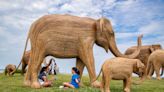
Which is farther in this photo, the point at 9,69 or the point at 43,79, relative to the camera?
the point at 9,69

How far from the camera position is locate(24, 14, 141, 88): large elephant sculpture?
9.48 m

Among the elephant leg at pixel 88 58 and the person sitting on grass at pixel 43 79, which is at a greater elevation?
the elephant leg at pixel 88 58

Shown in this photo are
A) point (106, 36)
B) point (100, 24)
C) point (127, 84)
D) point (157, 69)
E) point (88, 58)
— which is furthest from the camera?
point (157, 69)

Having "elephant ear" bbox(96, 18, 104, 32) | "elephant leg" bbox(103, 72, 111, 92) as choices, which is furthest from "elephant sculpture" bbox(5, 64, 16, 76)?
"elephant leg" bbox(103, 72, 111, 92)

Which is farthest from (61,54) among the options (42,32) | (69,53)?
(42,32)

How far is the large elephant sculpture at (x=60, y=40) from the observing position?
9484mm

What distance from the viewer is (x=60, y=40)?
9.49 metres

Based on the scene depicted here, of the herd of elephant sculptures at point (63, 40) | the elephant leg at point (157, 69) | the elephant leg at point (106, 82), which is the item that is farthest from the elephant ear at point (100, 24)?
the elephant leg at point (157, 69)

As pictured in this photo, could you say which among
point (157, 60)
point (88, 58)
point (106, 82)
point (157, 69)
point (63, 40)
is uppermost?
point (63, 40)

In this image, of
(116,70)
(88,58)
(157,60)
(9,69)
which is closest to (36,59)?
(88,58)

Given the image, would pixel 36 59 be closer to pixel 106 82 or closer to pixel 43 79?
pixel 43 79

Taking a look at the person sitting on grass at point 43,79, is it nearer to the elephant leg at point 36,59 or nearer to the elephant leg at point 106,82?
the elephant leg at point 36,59

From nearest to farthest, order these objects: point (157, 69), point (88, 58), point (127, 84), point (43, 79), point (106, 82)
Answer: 1. point (106, 82)
2. point (127, 84)
3. point (88, 58)
4. point (43, 79)
5. point (157, 69)

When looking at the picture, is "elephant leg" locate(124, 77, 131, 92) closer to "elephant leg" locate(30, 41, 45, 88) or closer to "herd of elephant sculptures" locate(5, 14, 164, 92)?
"herd of elephant sculptures" locate(5, 14, 164, 92)
